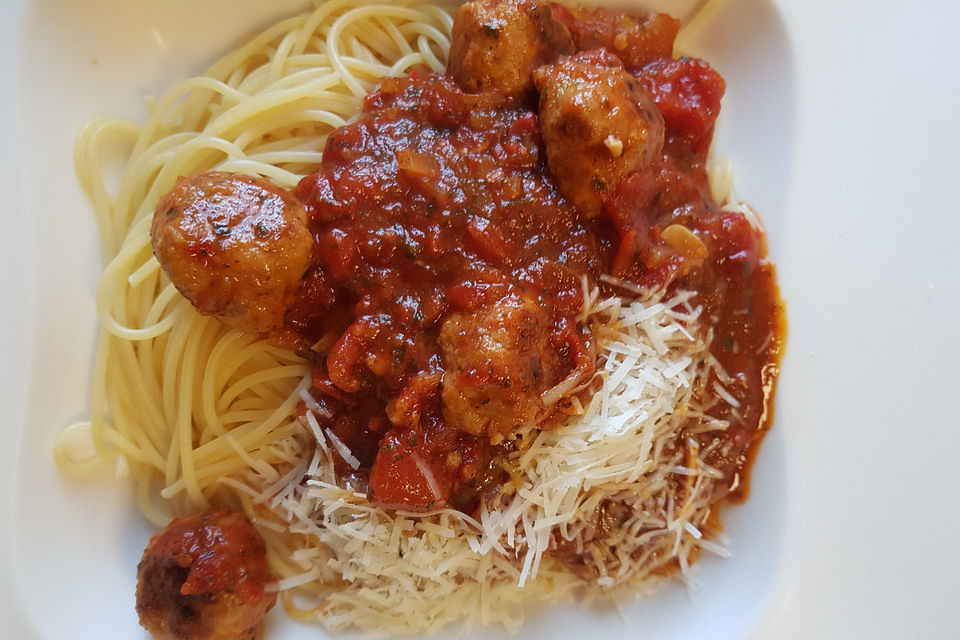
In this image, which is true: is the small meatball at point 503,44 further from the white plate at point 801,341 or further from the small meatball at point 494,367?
the white plate at point 801,341

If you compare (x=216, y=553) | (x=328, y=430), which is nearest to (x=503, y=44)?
(x=328, y=430)

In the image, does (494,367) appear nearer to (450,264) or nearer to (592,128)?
(450,264)

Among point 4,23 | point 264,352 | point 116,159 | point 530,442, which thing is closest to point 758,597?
point 530,442

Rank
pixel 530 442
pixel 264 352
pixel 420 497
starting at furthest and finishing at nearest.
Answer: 1. pixel 264 352
2. pixel 530 442
3. pixel 420 497

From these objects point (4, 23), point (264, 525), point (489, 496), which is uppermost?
point (4, 23)

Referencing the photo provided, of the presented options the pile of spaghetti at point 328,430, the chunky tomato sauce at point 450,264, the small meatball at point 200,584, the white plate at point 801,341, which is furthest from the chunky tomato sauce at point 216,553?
the chunky tomato sauce at point 450,264

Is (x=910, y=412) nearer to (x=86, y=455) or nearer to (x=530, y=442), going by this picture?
(x=530, y=442)

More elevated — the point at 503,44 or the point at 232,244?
the point at 503,44
